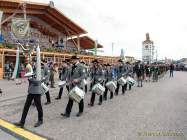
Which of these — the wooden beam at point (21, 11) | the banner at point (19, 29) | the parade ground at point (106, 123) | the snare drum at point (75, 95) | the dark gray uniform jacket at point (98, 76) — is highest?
the wooden beam at point (21, 11)

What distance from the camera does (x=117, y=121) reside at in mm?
8547

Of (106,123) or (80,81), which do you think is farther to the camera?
(80,81)

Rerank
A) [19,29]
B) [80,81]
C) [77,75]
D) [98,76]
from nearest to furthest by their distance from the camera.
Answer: [80,81] → [77,75] → [98,76] → [19,29]

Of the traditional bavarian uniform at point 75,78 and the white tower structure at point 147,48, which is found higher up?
the white tower structure at point 147,48

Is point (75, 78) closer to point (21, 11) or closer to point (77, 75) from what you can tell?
point (77, 75)

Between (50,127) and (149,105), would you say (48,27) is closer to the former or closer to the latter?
(149,105)

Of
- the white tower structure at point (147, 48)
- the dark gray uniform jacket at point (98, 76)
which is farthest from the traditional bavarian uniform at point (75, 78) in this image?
the white tower structure at point (147, 48)

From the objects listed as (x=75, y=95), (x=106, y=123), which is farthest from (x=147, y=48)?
(x=106, y=123)

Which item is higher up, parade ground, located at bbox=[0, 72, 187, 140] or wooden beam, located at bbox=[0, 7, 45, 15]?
wooden beam, located at bbox=[0, 7, 45, 15]

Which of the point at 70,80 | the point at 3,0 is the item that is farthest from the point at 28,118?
the point at 3,0

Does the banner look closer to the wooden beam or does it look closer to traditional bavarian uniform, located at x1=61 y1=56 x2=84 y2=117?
the wooden beam

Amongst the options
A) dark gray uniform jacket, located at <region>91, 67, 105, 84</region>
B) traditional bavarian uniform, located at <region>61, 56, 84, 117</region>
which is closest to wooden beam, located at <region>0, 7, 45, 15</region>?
dark gray uniform jacket, located at <region>91, 67, 105, 84</region>

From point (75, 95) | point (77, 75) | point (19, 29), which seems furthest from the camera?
point (19, 29)

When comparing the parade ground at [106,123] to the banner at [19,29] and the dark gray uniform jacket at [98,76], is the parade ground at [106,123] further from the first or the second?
the banner at [19,29]
